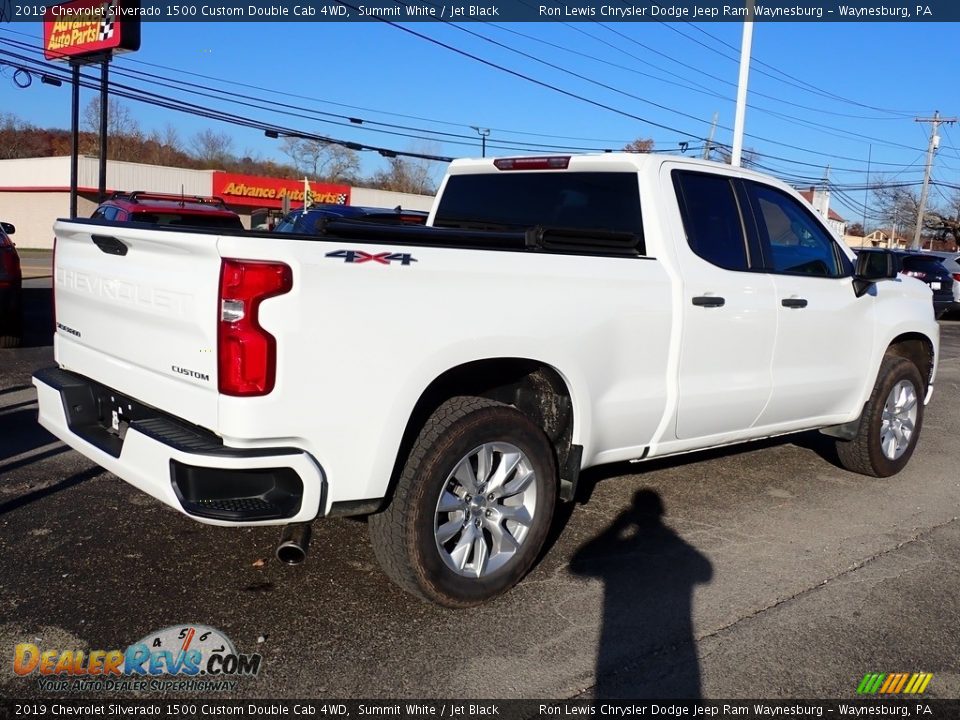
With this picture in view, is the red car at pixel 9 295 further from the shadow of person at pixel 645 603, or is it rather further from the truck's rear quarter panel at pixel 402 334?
the truck's rear quarter panel at pixel 402 334

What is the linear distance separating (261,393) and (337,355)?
30 centimetres

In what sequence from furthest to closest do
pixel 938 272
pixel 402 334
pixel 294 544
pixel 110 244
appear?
pixel 938 272, pixel 110 244, pixel 294 544, pixel 402 334

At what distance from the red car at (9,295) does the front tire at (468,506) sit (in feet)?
24.3

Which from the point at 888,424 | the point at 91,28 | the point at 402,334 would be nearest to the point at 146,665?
the point at 402,334

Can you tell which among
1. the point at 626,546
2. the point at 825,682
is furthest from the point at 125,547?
the point at 825,682

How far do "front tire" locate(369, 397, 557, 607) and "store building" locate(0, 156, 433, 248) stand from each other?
4082cm

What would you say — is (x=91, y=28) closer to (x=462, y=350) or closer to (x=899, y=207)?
(x=462, y=350)

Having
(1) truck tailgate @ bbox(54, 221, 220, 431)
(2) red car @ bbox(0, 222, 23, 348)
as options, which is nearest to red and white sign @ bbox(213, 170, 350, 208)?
(2) red car @ bbox(0, 222, 23, 348)

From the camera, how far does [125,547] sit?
4246mm

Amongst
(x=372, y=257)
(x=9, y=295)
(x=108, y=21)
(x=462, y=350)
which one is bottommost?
(x=9, y=295)

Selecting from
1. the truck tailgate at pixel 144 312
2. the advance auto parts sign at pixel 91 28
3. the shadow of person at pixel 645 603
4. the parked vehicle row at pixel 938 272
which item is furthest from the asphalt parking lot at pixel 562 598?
the advance auto parts sign at pixel 91 28

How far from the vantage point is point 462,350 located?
355 cm

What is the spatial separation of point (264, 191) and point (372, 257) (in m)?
49.2

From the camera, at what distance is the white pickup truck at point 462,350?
10.2 ft
